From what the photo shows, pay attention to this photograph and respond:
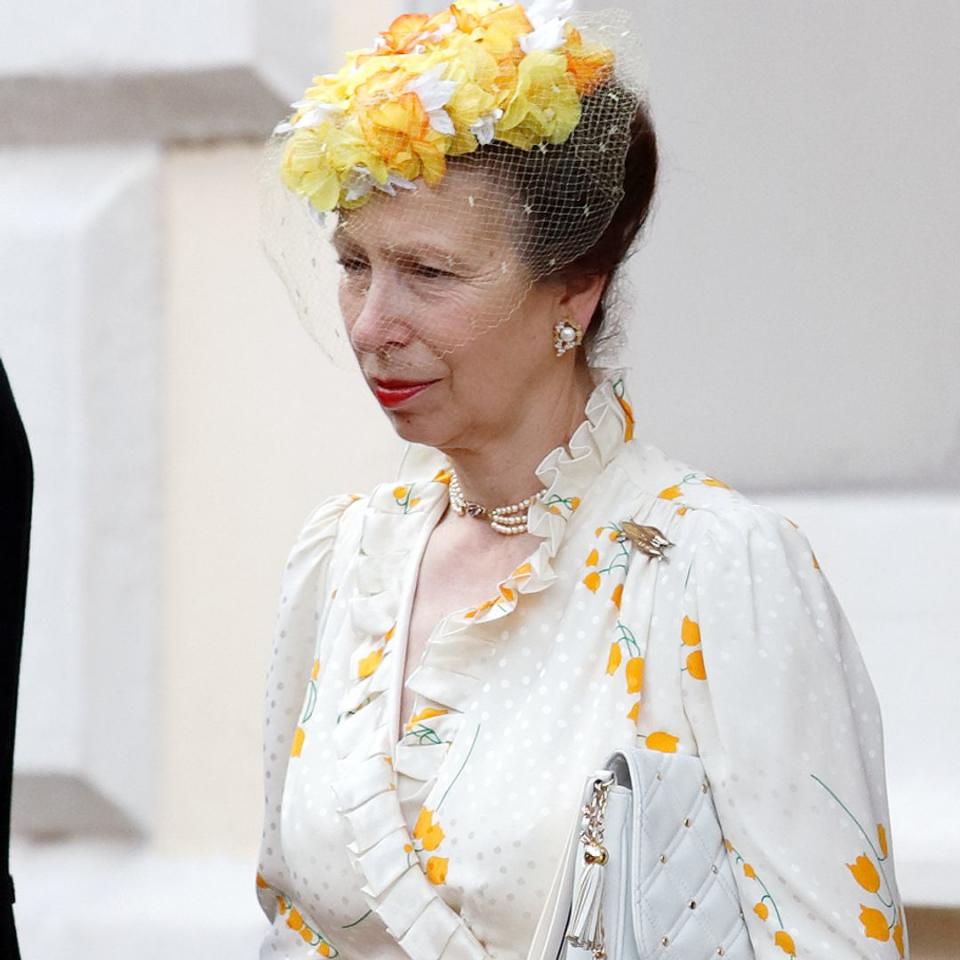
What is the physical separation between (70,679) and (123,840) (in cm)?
30

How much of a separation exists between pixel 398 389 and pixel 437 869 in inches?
20.1

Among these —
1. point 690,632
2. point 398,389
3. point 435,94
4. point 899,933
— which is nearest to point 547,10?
point 435,94

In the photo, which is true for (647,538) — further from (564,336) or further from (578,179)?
(578,179)

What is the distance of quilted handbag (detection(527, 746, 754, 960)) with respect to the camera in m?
1.83

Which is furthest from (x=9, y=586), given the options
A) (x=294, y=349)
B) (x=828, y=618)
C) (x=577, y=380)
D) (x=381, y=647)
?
(x=294, y=349)

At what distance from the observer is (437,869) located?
2.00m

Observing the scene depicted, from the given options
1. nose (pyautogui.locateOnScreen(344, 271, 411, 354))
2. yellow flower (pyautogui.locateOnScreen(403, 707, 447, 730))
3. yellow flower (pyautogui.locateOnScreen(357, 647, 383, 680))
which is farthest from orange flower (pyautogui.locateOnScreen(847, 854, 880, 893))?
nose (pyautogui.locateOnScreen(344, 271, 411, 354))

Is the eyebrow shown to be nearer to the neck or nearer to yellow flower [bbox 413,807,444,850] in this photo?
the neck

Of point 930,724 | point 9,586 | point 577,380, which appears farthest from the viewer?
point 930,724

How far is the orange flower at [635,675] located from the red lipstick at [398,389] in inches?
14.4

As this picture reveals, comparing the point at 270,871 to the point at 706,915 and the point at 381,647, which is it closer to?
the point at 381,647

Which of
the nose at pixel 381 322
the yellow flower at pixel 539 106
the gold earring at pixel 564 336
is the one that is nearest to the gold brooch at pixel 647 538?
the gold earring at pixel 564 336

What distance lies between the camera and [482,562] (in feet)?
7.15

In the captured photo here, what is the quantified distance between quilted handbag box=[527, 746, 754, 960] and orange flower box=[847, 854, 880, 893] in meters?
0.14
